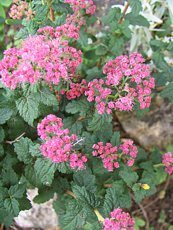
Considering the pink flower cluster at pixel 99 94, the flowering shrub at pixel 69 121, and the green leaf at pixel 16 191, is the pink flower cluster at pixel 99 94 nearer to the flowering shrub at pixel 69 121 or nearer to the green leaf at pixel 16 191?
the flowering shrub at pixel 69 121

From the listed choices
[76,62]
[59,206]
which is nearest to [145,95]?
[76,62]

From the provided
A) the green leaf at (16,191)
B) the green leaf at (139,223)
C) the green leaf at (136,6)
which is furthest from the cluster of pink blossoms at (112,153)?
the green leaf at (139,223)

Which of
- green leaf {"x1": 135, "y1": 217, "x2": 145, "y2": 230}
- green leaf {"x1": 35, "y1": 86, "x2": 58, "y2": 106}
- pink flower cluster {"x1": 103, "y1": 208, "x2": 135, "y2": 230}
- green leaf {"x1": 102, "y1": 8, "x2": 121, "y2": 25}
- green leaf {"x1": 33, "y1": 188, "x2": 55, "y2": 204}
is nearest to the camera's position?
pink flower cluster {"x1": 103, "y1": 208, "x2": 135, "y2": 230}

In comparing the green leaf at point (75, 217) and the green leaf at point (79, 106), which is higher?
the green leaf at point (79, 106)

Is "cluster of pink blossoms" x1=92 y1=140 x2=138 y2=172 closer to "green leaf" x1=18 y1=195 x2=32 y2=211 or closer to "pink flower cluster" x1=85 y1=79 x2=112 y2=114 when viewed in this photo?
"pink flower cluster" x1=85 y1=79 x2=112 y2=114

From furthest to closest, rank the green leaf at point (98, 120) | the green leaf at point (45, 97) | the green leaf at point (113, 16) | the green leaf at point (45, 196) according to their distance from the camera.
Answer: the green leaf at point (113, 16), the green leaf at point (45, 196), the green leaf at point (98, 120), the green leaf at point (45, 97)

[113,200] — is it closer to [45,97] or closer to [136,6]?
[45,97]

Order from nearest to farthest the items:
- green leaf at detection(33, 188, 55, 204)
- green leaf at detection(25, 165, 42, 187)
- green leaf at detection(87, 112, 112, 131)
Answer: green leaf at detection(87, 112, 112, 131), green leaf at detection(25, 165, 42, 187), green leaf at detection(33, 188, 55, 204)

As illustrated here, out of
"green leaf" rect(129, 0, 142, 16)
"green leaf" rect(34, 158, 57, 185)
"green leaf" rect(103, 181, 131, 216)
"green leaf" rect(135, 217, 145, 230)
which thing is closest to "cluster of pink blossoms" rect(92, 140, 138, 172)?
"green leaf" rect(103, 181, 131, 216)
